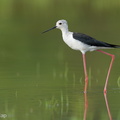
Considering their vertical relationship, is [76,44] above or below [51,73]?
above

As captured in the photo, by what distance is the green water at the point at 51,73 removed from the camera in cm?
768

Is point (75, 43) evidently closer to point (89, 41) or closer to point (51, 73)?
point (89, 41)

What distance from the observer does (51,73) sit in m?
11.0

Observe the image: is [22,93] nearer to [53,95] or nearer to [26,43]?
[53,95]

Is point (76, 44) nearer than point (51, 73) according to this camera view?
Yes

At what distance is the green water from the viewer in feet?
25.2

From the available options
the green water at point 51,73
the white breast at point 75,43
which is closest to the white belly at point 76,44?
the white breast at point 75,43

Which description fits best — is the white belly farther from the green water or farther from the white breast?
the green water

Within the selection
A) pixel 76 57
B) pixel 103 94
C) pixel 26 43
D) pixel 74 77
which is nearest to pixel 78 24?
pixel 26 43

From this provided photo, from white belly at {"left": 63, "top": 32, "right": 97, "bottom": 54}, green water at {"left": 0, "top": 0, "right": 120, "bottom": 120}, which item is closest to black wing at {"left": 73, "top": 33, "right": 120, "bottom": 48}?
white belly at {"left": 63, "top": 32, "right": 97, "bottom": 54}

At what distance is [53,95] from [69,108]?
3.36 feet

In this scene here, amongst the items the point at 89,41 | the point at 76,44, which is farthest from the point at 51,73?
the point at 89,41

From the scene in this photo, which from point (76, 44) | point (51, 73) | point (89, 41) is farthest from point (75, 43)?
point (51, 73)

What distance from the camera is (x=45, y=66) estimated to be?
11.9 metres
